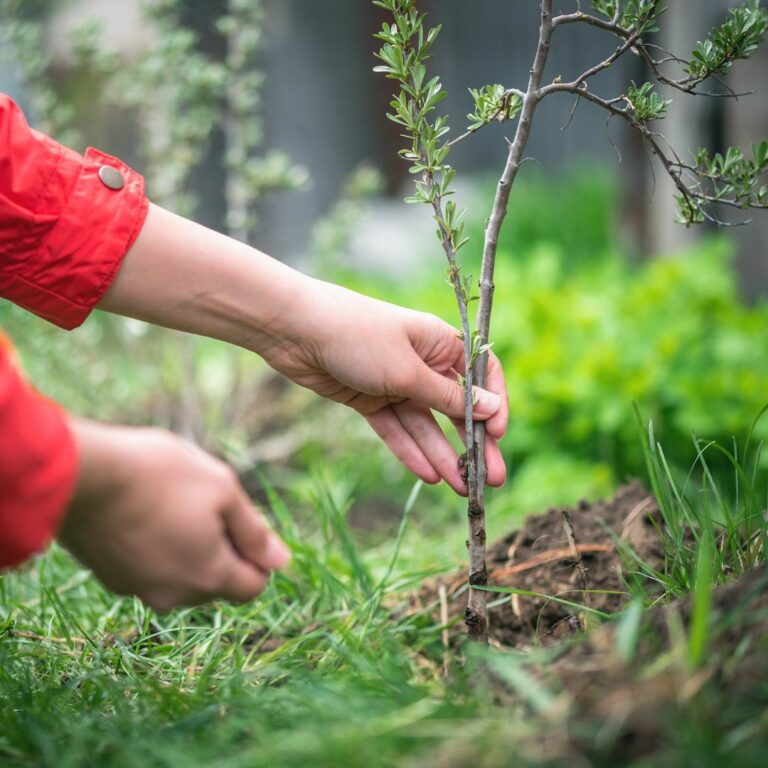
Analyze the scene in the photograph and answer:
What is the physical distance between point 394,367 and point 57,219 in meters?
0.64

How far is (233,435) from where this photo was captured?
3367mm

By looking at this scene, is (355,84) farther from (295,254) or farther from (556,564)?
(556,564)

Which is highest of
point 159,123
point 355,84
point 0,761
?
point 355,84

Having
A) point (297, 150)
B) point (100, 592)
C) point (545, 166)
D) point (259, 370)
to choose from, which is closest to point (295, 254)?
point (297, 150)

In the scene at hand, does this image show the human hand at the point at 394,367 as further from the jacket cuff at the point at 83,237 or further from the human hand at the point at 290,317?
the jacket cuff at the point at 83,237

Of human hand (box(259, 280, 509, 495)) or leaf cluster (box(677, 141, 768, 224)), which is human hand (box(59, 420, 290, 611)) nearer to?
human hand (box(259, 280, 509, 495))

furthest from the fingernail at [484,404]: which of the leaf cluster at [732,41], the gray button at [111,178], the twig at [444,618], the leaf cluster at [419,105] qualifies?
the gray button at [111,178]

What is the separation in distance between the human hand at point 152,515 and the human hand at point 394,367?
48cm

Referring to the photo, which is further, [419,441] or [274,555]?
[419,441]

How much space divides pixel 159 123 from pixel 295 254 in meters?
4.38

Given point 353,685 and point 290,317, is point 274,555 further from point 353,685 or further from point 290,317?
point 290,317

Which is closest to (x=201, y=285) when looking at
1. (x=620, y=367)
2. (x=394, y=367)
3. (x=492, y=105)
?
(x=394, y=367)

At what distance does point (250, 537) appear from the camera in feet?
3.74

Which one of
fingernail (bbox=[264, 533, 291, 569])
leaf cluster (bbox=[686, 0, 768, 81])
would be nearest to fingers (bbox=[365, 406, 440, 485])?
fingernail (bbox=[264, 533, 291, 569])
